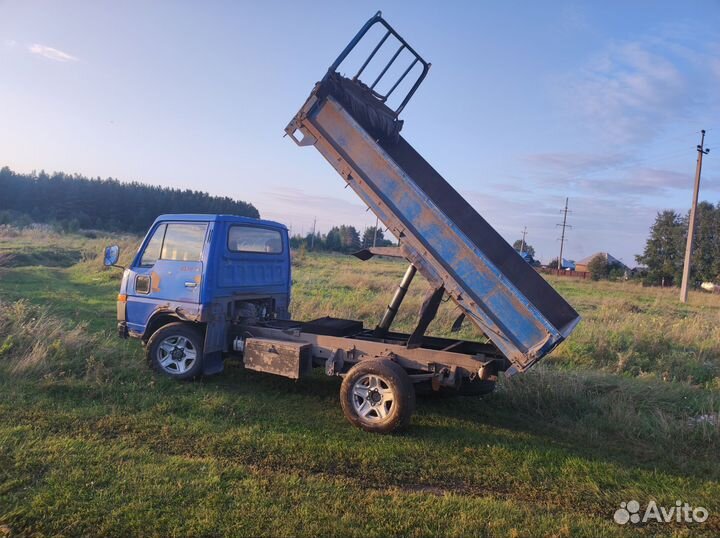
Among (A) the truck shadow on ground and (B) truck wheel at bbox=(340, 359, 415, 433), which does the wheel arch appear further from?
(B) truck wheel at bbox=(340, 359, 415, 433)

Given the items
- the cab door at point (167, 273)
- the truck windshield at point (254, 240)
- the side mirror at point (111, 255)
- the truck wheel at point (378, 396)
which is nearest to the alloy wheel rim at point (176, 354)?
the cab door at point (167, 273)

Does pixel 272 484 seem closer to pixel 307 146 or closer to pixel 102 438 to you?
pixel 102 438

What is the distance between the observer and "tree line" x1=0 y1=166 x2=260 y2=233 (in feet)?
226

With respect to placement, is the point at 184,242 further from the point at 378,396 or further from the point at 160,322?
the point at 378,396

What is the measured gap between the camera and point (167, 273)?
668cm

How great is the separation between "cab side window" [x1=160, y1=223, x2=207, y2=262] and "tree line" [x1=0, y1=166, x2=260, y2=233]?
64791 mm

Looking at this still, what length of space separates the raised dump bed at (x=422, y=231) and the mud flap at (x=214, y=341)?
219 cm

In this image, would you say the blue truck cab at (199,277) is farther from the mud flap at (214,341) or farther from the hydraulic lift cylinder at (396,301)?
the hydraulic lift cylinder at (396,301)

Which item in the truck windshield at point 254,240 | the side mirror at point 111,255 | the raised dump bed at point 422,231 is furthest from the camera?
the side mirror at point 111,255

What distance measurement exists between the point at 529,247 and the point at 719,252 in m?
28.4

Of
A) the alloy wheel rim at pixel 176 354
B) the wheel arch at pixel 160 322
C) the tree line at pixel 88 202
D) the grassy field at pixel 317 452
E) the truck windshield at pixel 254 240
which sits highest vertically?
the tree line at pixel 88 202

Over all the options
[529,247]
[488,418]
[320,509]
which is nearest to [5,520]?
[320,509]

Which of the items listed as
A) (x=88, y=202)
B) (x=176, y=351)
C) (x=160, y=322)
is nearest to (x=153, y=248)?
(x=160, y=322)

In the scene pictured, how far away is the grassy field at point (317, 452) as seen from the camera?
11.5 ft
